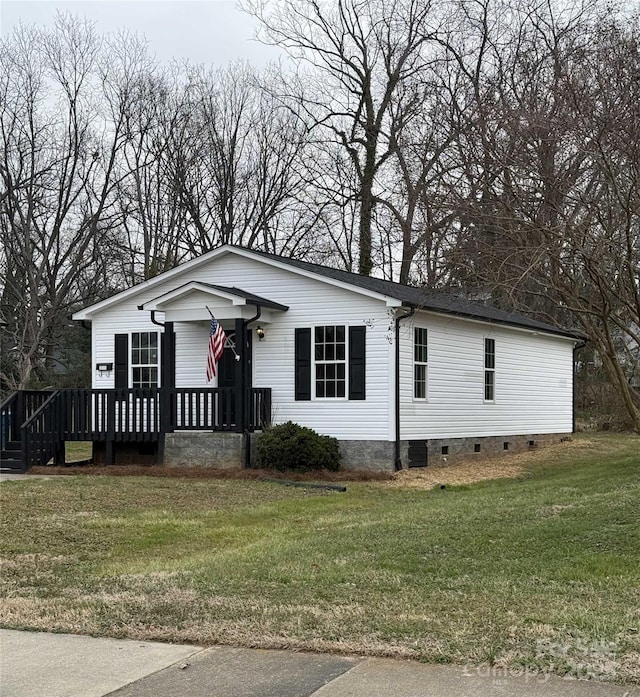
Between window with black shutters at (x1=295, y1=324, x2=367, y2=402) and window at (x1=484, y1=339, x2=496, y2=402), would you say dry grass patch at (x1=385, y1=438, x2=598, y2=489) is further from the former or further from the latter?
window with black shutters at (x1=295, y1=324, x2=367, y2=402)

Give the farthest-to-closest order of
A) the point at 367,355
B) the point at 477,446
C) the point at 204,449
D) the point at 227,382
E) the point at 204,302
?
the point at 477,446 → the point at 227,382 → the point at 204,302 → the point at 204,449 → the point at 367,355

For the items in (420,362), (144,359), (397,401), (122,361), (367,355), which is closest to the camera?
(397,401)

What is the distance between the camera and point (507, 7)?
51.2 feet

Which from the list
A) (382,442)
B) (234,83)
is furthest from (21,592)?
(234,83)

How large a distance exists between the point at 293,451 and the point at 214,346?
2.62 metres

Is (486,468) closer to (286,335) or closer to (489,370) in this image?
(489,370)

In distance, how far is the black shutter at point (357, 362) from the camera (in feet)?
58.1

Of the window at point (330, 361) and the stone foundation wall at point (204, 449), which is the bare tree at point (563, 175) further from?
the stone foundation wall at point (204, 449)

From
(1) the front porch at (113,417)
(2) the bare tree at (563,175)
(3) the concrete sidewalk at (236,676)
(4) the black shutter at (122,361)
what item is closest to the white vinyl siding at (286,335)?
(4) the black shutter at (122,361)

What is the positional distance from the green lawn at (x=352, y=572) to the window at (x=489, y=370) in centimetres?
825

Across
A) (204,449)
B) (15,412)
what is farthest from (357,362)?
(15,412)

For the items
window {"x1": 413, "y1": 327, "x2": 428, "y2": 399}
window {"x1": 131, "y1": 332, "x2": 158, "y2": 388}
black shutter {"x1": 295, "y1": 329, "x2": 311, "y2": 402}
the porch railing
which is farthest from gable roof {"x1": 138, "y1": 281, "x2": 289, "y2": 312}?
the porch railing

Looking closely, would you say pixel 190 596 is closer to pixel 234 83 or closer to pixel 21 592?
pixel 21 592

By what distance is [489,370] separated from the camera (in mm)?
21625
